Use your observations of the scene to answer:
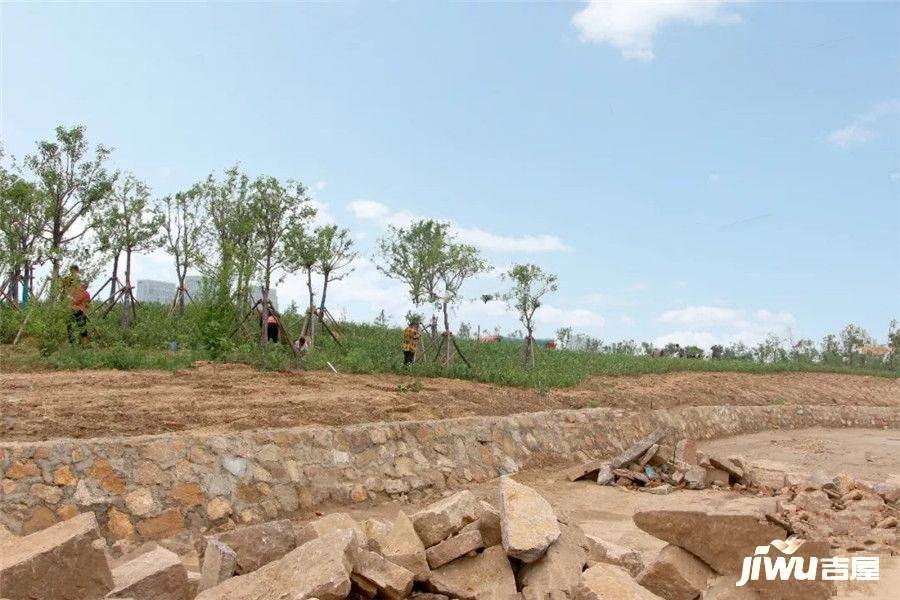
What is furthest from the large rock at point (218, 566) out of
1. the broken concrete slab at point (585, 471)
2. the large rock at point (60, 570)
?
the broken concrete slab at point (585, 471)

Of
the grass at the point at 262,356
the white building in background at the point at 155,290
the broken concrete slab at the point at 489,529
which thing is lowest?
the broken concrete slab at the point at 489,529

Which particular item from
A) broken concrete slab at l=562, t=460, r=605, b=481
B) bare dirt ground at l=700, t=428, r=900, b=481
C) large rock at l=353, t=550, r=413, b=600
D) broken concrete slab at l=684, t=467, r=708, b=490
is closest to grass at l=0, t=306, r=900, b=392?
broken concrete slab at l=562, t=460, r=605, b=481

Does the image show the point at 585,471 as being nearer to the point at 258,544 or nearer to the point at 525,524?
the point at 525,524

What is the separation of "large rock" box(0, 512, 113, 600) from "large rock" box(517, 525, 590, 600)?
8.92 ft

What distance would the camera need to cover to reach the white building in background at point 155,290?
3209 centimetres

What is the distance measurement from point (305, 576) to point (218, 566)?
0.73 metres

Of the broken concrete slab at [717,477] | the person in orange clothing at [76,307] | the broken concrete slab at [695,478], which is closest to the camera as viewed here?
the broken concrete slab at [695,478]

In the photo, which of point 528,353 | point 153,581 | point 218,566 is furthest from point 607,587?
point 528,353

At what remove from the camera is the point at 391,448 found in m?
9.54

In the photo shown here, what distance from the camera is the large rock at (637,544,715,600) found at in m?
5.05

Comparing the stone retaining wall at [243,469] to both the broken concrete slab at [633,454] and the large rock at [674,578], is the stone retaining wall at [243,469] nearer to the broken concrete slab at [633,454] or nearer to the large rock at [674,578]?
the broken concrete slab at [633,454]

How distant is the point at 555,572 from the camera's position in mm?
4898

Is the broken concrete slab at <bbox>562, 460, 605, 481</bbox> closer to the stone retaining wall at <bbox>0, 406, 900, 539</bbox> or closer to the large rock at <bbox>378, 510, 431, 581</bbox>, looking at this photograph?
the stone retaining wall at <bbox>0, 406, 900, 539</bbox>

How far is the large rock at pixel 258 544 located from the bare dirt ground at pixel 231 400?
336 centimetres
